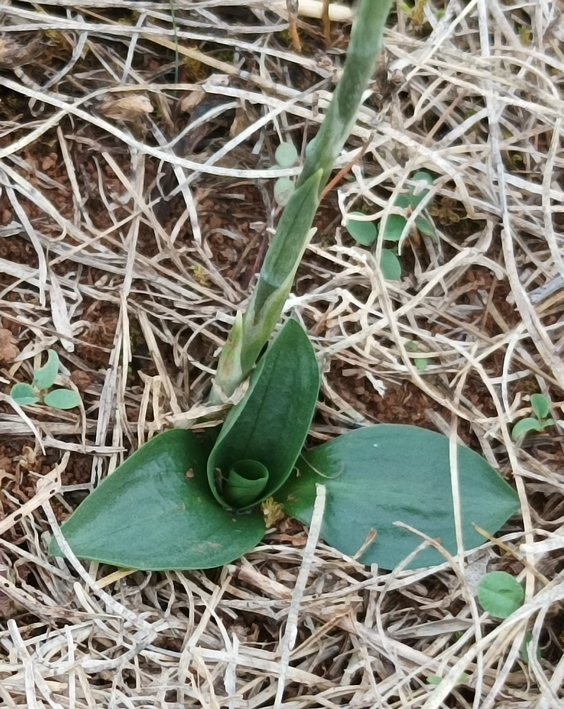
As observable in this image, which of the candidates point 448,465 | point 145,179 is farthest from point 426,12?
point 448,465

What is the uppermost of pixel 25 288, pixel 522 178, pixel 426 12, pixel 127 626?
pixel 426 12

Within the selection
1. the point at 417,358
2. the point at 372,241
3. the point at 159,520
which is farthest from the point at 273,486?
the point at 372,241

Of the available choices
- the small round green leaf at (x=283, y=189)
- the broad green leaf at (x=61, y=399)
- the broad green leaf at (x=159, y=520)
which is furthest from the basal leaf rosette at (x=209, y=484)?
the small round green leaf at (x=283, y=189)

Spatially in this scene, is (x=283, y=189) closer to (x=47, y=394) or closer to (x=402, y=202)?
(x=402, y=202)

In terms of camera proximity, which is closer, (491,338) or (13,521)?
(13,521)

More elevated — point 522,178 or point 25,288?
point 522,178

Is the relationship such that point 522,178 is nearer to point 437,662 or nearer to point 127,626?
point 437,662

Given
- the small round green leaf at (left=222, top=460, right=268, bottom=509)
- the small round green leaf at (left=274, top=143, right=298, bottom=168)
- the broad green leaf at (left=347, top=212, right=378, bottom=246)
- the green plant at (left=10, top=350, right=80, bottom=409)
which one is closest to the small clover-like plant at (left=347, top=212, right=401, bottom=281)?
the broad green leaf at (left=347, top=212, right=378, bottom=246)
